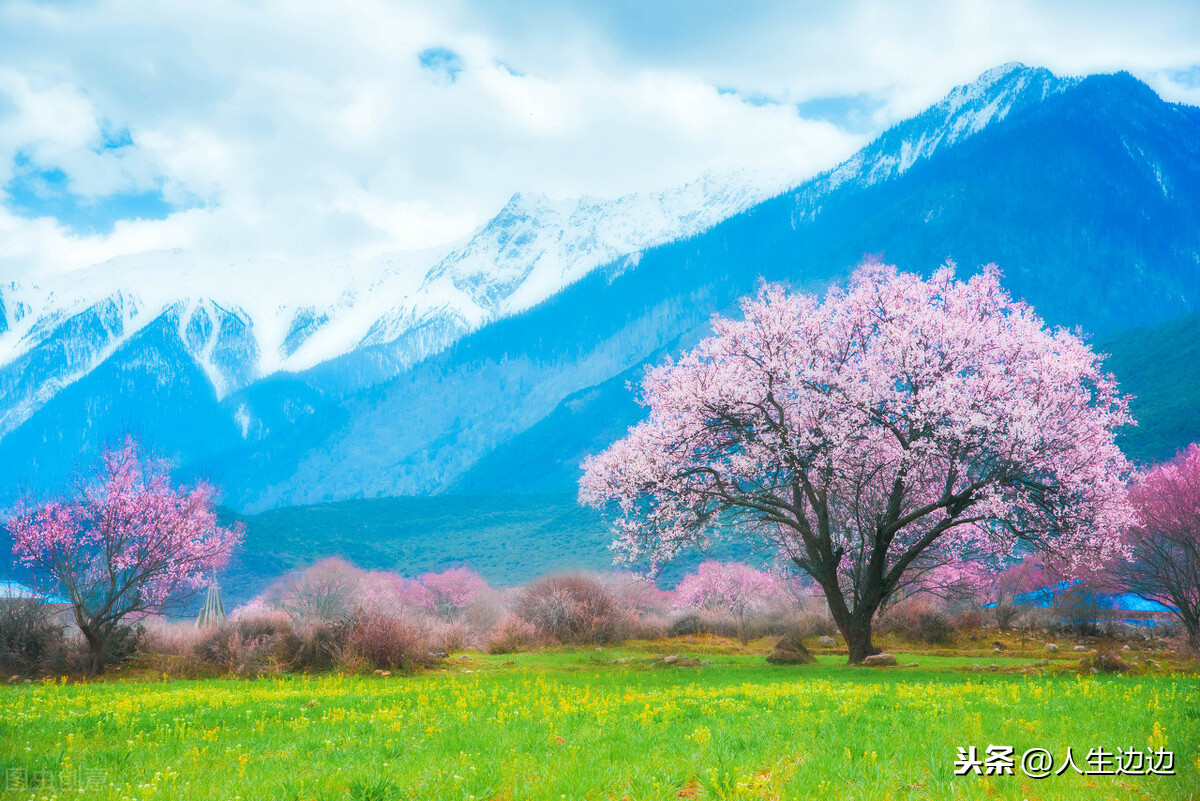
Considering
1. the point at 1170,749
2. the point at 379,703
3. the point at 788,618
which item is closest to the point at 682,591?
the point at 788,618

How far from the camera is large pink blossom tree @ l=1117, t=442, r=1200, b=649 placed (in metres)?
36.5

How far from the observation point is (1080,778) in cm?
713

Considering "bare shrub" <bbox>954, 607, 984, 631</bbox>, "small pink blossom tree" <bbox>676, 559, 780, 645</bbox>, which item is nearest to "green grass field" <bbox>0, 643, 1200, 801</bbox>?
"bare shrub" <bbox>954, 607, 984, 631</bbox>

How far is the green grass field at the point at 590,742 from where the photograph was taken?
686 centimetres

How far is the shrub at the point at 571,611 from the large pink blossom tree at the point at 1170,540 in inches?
1131

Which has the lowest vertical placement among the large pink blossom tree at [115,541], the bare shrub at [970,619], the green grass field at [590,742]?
the bare shrub at [970,619]

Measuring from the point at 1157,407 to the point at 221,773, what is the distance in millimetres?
148793

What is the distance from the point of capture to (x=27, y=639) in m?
28.6

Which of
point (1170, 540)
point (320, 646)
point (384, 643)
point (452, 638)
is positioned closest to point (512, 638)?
point (452, 638)

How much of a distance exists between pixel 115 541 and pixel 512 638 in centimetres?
1942

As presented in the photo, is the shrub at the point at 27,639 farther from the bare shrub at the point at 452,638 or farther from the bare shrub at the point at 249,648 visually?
the bare shrub at the point at 452,638

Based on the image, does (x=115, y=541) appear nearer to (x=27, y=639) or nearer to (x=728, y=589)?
(x=27, y=639)

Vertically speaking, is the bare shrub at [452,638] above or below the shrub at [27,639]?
below

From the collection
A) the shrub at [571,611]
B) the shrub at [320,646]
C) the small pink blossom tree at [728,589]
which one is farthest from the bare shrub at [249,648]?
the small pink blossom tree at [728,589]
